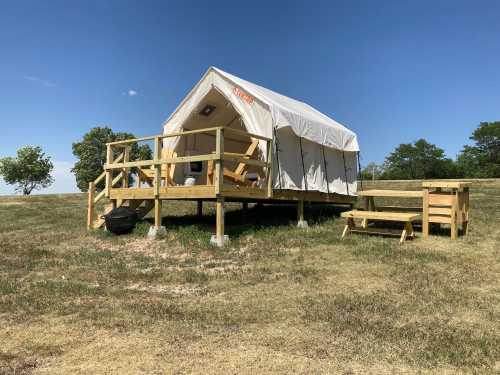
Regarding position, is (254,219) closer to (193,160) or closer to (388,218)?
(193,160)

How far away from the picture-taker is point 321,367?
3785mm

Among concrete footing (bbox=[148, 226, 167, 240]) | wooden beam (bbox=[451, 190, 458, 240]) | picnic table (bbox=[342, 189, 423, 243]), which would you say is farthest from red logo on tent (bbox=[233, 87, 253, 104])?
wooden beam (bbox=[451, 190, 458, 240])

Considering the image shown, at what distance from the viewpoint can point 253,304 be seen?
18.6 feet

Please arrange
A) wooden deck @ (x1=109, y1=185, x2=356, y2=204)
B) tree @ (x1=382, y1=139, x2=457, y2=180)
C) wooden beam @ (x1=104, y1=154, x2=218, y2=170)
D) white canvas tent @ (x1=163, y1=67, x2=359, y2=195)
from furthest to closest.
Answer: tree @ (x1=382, y1=139, x2=457, y2=180) < white canvas tent @ (x1=163, y1=67, x2=359, y2=195) < wooden deck @ (x1=109, y1=185, x2=356, y2=204) < wooden beam @ (x1=104, y1=154, x2=218, y2=170)

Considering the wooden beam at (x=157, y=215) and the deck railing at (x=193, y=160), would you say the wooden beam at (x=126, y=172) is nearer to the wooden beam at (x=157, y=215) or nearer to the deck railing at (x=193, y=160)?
the deck railing at (x=193, y=160)

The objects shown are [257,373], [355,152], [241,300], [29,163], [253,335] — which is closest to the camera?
[257,373]

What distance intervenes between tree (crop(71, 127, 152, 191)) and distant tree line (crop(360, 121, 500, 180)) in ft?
99.4

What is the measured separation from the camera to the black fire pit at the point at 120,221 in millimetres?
11031

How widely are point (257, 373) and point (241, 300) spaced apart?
7.22 ft

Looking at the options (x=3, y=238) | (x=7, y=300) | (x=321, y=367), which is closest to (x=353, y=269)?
(x=321, y=367)

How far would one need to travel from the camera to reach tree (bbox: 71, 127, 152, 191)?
49.2m

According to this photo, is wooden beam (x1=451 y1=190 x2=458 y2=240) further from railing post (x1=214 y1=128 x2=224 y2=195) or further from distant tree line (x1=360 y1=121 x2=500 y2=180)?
distant tree line (x1=360 y1=121 x2=500 y2=180)

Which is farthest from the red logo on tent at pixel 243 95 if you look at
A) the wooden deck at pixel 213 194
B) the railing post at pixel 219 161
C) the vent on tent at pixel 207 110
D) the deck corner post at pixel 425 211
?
the deck corner post at pixel 425 211

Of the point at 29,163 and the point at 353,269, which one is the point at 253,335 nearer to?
the point at 353,269
